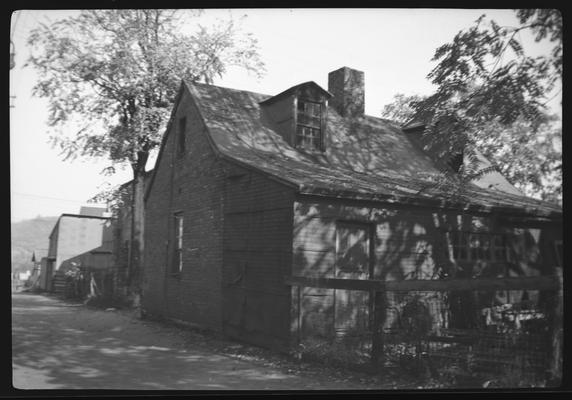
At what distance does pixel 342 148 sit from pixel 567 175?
8.82 meters

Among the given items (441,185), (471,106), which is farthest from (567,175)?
(441,185)

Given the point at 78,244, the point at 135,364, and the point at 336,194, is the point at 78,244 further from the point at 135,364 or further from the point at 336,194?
the point at 336,194

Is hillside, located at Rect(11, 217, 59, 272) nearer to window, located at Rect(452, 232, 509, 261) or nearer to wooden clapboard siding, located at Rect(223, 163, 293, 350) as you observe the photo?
wooden clapboard siding, located at Rect(223, 163, 293, 350)

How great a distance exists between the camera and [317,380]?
772 cm

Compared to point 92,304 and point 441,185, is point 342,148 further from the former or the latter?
point 92,304

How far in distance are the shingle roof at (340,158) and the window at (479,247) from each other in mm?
1000

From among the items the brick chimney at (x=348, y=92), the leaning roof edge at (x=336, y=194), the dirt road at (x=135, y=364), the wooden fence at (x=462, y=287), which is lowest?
the dirt road at (x=135, y=364)

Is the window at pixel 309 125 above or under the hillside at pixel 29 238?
above

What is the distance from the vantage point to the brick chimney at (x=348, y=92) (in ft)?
56.7

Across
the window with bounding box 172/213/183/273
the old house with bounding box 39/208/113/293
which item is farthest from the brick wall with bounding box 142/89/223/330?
the old house with bounding box 39/208/113/293

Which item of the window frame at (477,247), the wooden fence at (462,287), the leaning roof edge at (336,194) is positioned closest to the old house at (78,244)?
the leaning roof edge at (336,194)

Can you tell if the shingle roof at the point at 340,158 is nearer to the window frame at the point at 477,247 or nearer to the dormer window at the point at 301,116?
the dormer window at the point at 301,116

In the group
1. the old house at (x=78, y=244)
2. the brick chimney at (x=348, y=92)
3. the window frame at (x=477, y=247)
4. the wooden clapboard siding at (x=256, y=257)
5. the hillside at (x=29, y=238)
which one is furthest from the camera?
the hillside at (x=29, y=238)

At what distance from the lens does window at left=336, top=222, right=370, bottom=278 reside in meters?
11.2
